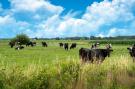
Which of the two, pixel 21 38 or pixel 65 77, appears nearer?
pixel 65 77

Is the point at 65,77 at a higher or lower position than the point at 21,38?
higher

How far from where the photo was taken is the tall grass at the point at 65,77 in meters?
13.4

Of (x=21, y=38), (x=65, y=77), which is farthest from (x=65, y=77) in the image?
(x=21, y=38)

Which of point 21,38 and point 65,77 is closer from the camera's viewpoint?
point 65,77

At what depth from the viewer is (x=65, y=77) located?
46.0ft

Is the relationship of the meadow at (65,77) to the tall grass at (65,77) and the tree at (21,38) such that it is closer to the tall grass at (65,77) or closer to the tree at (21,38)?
the tall grass at (65,77)

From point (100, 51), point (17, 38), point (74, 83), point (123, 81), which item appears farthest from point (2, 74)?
point (17, 38)

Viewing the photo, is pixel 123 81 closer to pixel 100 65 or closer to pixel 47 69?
pixel 100 65

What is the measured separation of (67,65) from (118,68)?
2.86m

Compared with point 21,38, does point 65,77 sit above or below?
above

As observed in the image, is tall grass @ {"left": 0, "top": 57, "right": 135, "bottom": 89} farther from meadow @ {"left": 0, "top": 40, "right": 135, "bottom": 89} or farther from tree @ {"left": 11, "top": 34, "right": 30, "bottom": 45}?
tree @ {"left": 11, "top": 34, "right": 30, "bottom": 45}

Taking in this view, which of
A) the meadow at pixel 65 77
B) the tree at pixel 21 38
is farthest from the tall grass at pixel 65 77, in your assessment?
the tree at pixel 21 38

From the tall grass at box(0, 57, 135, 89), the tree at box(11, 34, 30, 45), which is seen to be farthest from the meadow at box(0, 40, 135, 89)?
the tree at box(11, 34, 30, 45)

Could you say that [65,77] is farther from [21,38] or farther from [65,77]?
[21,38]
